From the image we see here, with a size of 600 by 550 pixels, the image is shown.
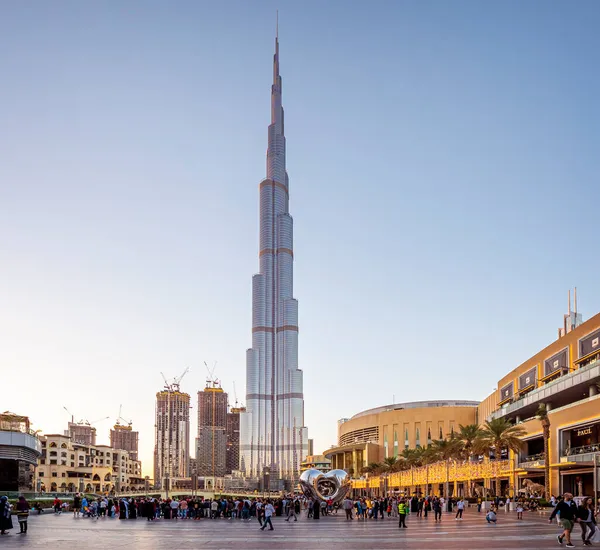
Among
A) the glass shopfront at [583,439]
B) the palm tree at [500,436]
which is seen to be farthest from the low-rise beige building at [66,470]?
the glass shopfront at [583,439]

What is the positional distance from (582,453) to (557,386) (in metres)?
10.6

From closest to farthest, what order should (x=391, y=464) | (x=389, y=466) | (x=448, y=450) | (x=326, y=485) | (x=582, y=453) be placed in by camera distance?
(x=582, y=453)
(x=326, y=485)
(x=448, y=450)
(x=391, y=464)
(x=389, y=466)

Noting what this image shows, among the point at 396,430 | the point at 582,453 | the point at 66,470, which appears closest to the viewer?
the point at 582,453

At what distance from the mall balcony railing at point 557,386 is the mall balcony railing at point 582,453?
5.64m

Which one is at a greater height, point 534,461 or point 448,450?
point 448,450

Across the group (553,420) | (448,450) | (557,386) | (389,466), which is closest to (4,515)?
(553,420)

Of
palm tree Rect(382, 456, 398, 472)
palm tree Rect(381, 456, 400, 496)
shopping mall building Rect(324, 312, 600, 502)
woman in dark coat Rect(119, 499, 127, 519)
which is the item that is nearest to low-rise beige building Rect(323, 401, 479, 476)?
palm tree Rect(381, 456, 400, 496)

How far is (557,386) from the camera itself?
2827 inches

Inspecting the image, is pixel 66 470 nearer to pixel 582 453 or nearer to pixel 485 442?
pixel 485 442

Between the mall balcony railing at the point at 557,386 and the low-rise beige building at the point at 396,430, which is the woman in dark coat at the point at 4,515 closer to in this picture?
the mall balcony railing at the point at 557,386

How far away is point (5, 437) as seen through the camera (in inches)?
Result: 3179

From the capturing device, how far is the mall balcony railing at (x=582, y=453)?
59569mm

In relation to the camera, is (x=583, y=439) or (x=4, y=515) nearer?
(x=4, y=515)

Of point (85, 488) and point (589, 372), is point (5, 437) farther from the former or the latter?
point (85, 488)
